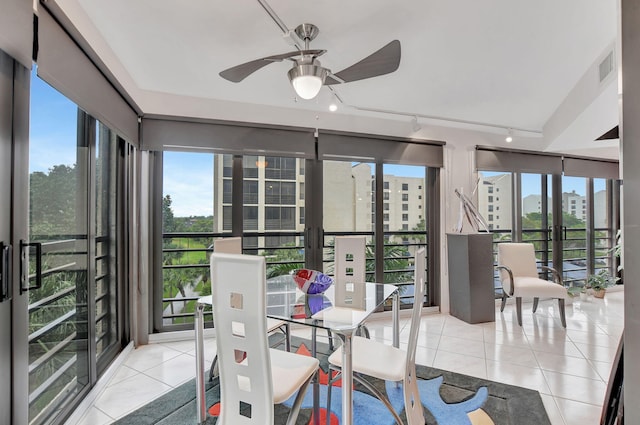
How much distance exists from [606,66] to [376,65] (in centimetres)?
216

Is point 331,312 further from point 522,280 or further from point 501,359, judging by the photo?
point 522,280

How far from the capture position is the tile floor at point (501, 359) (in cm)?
207

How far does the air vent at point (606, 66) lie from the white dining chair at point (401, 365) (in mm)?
2351

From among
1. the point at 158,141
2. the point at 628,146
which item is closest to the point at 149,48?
the point at 158,141

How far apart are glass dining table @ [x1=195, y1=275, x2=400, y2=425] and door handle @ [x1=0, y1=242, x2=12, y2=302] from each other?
94 cm

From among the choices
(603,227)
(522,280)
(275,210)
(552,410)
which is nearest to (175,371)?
(275,210)

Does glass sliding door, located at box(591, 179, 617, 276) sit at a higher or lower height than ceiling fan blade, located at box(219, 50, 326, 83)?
lower

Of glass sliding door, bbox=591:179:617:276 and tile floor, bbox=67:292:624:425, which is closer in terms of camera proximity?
tile floor, bbox=67:292:624:425

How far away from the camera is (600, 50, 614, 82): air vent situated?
8.08 ft

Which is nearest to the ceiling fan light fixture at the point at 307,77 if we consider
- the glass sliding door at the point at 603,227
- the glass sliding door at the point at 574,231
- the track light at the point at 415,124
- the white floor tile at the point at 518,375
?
the track light at the point at 415,124

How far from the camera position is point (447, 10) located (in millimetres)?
2117

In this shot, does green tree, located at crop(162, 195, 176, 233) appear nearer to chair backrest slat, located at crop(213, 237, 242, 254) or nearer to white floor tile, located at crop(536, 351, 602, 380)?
chair backrest slat, located at crop(213, 237, 242, 254)

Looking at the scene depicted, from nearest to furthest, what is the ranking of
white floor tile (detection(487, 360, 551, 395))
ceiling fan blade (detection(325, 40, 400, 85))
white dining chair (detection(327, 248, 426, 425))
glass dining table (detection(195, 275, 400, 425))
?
glass dining table (detection(195, 275, 400, 425)) < white dining chair (detection(327, 248, 426, 425)) < ceiling fan blade (detection(325, 40, 400, 85)) < white floor tile (detection(487, 360, 551, 395))

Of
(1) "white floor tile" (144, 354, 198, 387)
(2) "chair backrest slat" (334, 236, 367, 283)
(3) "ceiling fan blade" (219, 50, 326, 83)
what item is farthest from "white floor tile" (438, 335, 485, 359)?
(3) "ceiling fan blade" (219, 50, 326, 83)
